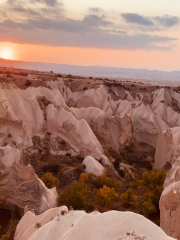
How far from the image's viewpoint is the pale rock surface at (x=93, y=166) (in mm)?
19597

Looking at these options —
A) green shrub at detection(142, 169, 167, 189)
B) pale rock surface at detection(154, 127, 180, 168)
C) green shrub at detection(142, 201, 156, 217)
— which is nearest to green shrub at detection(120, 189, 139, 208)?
green shrub at detection(142, 201, 156, 217)

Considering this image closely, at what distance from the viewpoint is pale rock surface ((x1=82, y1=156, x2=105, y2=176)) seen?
772 inches

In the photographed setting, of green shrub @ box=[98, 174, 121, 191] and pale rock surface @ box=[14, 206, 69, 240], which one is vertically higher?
pale rock surface @ box=[14, 206, 69, 240]

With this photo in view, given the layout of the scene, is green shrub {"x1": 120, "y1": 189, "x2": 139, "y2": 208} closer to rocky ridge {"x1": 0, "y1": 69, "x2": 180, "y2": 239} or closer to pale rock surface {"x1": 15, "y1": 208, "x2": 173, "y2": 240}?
rocky ridge {"x1": 0, "y1": 69, "x2": 180, "y2": 239}

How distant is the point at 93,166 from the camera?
65.0 ft

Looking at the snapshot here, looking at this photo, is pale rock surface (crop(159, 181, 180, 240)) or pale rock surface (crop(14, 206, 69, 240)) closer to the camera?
pale rock surface (crop(14, 206, 69, 240))

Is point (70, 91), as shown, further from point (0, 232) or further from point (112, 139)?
point (0, 232)

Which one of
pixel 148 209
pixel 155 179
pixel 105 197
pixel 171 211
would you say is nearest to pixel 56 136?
pixel 155 179

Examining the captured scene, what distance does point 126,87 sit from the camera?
5275 cm

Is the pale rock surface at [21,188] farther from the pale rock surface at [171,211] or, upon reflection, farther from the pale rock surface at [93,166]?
the pale rock surface at [171,211]

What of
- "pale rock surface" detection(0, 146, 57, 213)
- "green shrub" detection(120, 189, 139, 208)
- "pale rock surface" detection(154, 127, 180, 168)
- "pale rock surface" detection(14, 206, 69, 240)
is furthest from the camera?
"pale rock surface" detection(154, 127, 180, 168)

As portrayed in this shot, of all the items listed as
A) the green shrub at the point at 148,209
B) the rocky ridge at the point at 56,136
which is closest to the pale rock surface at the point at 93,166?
the rocky ridge at the point at 56,136

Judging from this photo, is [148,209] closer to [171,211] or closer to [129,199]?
[129,199]

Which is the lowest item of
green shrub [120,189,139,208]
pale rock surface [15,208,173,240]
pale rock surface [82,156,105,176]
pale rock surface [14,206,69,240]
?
green shrub [120,189,139,208]
